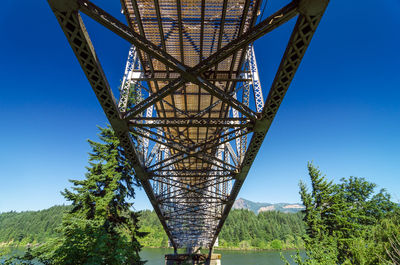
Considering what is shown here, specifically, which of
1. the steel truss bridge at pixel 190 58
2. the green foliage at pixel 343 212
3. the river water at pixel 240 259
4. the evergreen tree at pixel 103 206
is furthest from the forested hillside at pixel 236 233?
the steel truss bridge at pixel 190 58

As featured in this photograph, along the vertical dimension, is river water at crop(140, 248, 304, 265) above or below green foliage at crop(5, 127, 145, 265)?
below

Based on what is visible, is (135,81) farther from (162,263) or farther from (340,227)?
(162,263)

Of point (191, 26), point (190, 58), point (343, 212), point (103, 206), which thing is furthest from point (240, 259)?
point (191, 26)

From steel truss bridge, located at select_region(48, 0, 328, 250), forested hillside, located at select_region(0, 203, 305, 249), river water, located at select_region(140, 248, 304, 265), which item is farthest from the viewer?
forested hillside, located at select_region(0, 203, 305, 249)

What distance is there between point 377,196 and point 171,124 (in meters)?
37.6

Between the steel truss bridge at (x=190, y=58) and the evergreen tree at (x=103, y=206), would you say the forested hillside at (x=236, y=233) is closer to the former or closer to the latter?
the evergreen tree at (x=103, y=206)

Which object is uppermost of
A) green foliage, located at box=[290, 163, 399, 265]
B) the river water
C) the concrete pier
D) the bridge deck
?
the bridge deck

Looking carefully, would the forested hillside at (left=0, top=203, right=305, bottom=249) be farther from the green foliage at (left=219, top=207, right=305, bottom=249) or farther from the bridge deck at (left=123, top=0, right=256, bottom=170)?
the bridge deck at (left=123, top=0, right=256, bottom=170)

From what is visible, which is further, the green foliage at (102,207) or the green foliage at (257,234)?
the green foliage at (257,234)

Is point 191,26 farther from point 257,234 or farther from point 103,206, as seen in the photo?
point 257,234

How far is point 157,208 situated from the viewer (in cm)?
1482

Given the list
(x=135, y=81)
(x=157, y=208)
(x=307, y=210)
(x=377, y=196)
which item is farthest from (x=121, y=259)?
(x=377, y=196)

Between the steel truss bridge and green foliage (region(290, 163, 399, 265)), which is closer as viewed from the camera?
the steel truss bridge

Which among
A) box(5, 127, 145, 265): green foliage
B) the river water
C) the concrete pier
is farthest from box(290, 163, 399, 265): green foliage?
the river water
